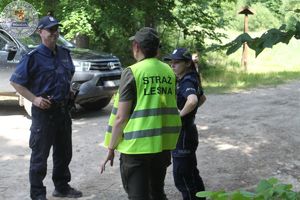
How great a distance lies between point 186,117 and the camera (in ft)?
14.2

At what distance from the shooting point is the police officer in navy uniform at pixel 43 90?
467 cm

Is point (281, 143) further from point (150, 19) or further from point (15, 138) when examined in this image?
point (150, 19)

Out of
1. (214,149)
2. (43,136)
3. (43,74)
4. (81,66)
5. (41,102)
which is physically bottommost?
(214,149)

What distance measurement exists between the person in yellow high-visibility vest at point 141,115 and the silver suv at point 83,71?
5.78m

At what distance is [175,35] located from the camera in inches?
789

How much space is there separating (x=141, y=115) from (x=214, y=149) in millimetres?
3974

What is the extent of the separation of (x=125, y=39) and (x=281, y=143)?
33.1 ft

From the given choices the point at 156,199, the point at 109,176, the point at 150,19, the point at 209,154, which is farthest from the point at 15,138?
the point at 150,19

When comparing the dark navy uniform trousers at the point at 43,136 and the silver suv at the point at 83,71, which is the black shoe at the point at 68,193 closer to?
the dark navy uniform trousers at the point at 43,136

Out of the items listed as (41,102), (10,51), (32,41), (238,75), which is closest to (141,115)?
(41,102)

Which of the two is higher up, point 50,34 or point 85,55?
point 50,34

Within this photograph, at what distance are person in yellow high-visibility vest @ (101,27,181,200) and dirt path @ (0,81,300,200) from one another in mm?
1815

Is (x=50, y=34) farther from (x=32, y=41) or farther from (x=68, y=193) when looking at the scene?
(x=32, y=41)

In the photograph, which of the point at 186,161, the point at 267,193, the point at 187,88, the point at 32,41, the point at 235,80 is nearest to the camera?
the point at 267,193
